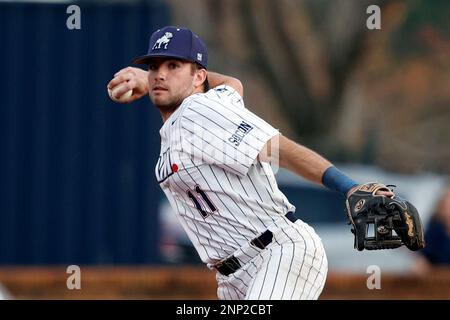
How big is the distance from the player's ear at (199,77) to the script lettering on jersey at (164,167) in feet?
1.45

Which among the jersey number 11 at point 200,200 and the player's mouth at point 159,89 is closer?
the jersey number 11 at point 200,200

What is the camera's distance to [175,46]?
6.15 meters

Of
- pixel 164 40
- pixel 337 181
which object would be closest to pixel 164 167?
pixel 164 40

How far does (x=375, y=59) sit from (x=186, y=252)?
12518 mm

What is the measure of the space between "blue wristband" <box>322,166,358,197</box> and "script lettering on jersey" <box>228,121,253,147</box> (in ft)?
1.44

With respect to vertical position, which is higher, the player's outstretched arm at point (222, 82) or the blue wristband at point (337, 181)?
the player's outstretched arm at point (222, 82)

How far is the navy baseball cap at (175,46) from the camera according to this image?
241 inches

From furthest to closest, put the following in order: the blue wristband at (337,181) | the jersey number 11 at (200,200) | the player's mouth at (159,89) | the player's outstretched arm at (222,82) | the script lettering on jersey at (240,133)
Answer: the player's outstretched arm at (222,82) < the player's mouth at (159,89) < the jersey number 11 at (200,200) < the script lettering on jersey at (240,133) < the blue wristband at (337,181)

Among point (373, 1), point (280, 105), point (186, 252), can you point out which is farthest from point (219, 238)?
point (280, 105)

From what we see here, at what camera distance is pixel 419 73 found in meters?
24.7

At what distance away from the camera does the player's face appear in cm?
612

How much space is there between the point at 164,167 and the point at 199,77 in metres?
0.57

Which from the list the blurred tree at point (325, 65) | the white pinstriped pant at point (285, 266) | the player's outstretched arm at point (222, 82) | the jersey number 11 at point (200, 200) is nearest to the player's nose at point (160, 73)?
the player's outstretched arm at point (222, 82)

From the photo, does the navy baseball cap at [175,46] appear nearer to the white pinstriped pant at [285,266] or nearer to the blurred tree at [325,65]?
the white pinstriped pant at [285,266]
